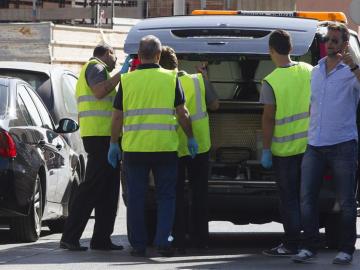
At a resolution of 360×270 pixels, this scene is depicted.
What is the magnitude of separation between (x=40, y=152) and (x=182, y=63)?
175cm

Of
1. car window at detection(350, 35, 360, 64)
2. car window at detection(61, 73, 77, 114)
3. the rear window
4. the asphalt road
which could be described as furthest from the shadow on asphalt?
car window at detection(61, 73, 77, 114)

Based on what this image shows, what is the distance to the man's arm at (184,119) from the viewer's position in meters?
10.5

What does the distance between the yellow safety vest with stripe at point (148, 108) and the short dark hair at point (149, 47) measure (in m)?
0.12

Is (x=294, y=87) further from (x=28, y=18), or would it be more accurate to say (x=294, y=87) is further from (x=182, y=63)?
(x=28, y=18)

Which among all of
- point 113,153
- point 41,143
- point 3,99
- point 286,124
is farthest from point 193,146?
point 3,99

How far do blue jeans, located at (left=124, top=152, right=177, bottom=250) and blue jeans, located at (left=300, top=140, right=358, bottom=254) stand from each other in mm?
1062

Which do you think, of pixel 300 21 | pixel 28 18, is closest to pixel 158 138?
pixel 300 21

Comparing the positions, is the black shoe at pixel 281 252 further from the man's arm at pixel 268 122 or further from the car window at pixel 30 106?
the car window at pixel 30 106

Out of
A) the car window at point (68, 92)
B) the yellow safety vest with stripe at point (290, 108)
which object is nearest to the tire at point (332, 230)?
the yellow safety vest with stripe at point (290, 108)

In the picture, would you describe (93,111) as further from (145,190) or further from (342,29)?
(342,29)

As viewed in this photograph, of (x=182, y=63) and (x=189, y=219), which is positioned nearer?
(x=189, y=219)

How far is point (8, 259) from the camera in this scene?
396 inches

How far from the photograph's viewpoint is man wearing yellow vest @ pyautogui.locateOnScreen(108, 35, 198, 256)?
10406 millimetres

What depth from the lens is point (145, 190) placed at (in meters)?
10.5
